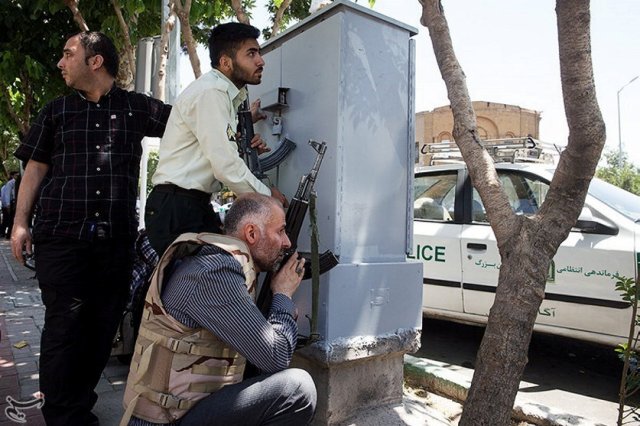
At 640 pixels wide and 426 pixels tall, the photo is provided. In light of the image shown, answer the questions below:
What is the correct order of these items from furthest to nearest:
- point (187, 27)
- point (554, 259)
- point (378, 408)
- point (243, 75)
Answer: point (187, 27)
point (554, 259)
point (378, 408)
point (243, 75)

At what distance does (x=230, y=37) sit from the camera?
2.28 meters

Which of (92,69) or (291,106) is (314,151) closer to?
(291,106)

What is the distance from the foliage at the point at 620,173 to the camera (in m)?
30.3

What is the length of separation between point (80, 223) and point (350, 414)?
5.22 ft

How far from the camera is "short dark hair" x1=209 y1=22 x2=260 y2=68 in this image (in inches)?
89.8

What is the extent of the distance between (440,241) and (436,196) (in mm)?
571

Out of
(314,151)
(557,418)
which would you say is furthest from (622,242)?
(314,151)

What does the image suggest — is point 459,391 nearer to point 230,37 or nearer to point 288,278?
point 288,278

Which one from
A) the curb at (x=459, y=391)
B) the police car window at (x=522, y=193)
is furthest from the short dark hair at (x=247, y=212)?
the police car window at (x=522, y=193)

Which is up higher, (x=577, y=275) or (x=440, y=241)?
(x=440, y=241)

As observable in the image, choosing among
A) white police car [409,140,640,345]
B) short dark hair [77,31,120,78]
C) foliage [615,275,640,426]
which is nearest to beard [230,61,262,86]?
short dark hair [77,31,120,78]

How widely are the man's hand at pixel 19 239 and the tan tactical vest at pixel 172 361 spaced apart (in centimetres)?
115

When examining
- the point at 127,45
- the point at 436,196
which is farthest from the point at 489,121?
the point at 127,45

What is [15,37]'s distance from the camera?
253 inches
